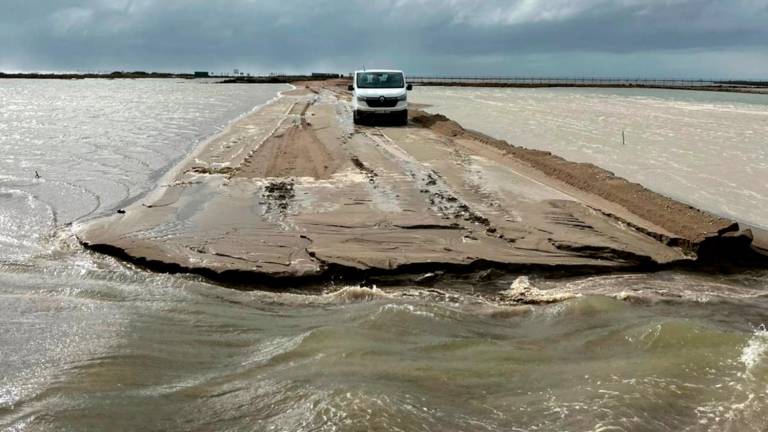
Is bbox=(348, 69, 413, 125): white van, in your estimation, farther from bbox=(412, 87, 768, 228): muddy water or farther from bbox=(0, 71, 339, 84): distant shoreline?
bbox=(0, 71, 339, 84): distant shoreline

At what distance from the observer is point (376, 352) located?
4.50 meters

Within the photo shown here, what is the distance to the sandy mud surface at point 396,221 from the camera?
6.65 m

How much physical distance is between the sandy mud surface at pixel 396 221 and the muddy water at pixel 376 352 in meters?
0.47

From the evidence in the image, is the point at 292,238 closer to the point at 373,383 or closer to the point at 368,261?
the point at 368,261

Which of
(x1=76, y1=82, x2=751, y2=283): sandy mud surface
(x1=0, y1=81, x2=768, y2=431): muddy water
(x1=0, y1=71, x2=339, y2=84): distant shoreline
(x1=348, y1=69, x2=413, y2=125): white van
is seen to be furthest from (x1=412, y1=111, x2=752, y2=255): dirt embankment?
(x1=0, y1=71, x2=339, y2=84): distant shoreline

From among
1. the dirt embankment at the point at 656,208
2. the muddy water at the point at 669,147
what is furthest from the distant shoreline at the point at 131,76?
the dirt embankment at the point at 656,208

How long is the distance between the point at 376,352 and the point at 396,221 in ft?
12.3

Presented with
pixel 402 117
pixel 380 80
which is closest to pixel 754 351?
pixel 402 117

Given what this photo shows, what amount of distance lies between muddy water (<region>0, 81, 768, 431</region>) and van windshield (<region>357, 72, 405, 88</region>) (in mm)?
15379

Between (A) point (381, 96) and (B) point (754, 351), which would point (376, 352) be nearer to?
(B) point (754, 351)

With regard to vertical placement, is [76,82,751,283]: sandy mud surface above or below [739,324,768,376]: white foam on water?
above

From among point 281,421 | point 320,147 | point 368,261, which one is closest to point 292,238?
point 368,261

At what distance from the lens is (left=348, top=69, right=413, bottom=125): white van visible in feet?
66.7

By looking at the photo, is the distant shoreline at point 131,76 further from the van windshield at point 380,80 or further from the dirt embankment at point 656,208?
the dirt embankment at point 656,208
